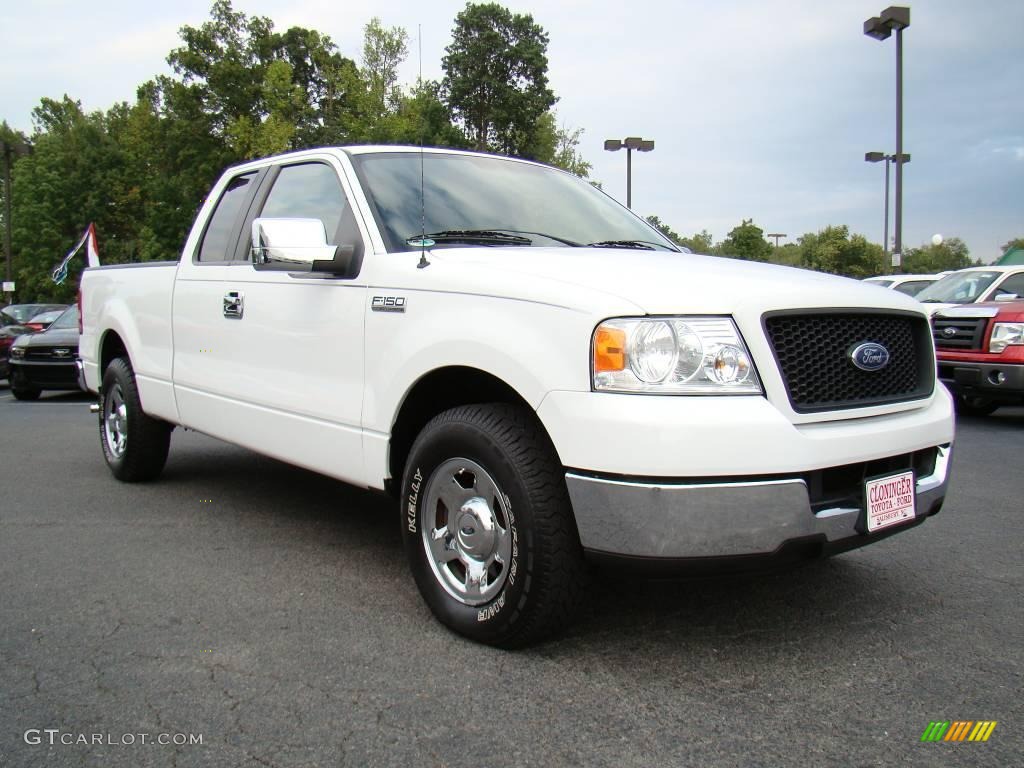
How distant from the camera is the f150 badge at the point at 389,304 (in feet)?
11.1

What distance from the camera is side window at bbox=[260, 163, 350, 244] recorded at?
402 cm

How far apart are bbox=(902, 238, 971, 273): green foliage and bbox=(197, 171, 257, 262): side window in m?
56.7

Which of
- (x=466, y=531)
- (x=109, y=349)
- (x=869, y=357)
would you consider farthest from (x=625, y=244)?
(x=109, y=349)

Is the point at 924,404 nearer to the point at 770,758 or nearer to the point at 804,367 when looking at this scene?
the point at 804,367

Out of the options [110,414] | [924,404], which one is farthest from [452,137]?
[924,404]

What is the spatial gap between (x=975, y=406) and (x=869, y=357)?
27.3ft

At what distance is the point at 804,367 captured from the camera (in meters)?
2.84

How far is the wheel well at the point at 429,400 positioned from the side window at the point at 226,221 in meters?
1.81

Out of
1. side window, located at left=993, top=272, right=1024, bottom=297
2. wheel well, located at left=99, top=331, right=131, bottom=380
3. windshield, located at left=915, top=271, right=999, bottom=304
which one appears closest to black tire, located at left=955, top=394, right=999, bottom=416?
windshield, located at left=915, top=271, right=999, bottom=304

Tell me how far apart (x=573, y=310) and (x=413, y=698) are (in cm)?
127

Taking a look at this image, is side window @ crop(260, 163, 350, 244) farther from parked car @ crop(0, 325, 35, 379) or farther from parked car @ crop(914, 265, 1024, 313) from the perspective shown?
parked car @ crop(0, 325, 35, 379)

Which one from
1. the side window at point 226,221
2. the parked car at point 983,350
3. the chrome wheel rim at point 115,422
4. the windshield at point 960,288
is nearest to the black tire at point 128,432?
the chrome wheel rim at point 115,422

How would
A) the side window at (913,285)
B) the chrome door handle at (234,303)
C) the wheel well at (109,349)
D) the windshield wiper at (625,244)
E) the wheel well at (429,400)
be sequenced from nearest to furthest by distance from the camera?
the wheel well at (429,400) < the windshield wiper at (625,244) < the chrome door handle at (234,303) < the wheel well at (109,349) < the side window at (913,285)

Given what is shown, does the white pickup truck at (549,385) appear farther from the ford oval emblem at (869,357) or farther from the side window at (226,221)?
the side window at (226,221)
